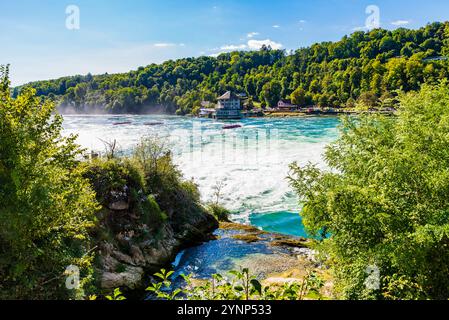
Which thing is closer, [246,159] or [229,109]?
[246,159]

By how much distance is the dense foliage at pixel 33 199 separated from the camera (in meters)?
8.11

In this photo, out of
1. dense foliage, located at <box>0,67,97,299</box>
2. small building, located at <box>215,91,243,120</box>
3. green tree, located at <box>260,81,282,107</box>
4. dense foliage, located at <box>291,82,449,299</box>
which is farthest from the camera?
green tree, located at <box>260,81,282,107</box>

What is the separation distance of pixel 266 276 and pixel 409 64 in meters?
108

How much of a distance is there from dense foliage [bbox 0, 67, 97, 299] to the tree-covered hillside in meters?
102

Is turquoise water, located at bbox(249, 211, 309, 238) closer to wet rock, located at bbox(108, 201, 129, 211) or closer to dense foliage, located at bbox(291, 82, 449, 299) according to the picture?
wet rock, located at bbox(108, 201, 129, 211)

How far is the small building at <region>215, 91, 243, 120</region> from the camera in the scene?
96312 mm

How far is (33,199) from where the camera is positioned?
8141 millimetres

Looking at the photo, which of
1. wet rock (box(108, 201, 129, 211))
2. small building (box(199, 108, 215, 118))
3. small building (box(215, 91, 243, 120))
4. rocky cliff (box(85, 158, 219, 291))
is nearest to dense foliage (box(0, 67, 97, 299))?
rocky cliff (box(85, 158, 219, 291))

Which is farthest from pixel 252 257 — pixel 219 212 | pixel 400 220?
pixel 400 220

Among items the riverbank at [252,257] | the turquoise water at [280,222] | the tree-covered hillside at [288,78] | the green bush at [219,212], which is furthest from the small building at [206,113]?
the riverbank at [252,257]

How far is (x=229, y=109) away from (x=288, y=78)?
54249 mm

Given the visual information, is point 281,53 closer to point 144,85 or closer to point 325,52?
point 325,52

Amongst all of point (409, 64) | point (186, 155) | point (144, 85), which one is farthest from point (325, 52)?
point (186, 155)

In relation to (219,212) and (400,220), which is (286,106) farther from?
(400,220)
